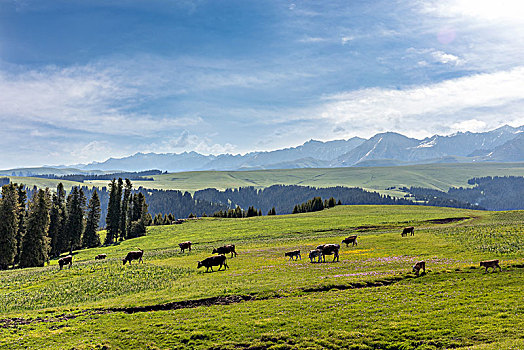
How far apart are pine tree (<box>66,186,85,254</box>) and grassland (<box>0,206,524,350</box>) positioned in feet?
198

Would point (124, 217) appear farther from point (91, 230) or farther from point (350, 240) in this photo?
point (350, 240)

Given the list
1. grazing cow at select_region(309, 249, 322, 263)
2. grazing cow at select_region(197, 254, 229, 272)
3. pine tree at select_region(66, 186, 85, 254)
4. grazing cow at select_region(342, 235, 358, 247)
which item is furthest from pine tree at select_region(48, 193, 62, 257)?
grazing cow at select_region(342, 235, 358, 247)

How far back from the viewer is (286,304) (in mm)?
22125

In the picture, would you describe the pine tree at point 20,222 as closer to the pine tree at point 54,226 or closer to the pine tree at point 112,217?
the pine tree at point 54,226

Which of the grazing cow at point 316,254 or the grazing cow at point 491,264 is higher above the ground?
the grazing cow at point 491,264

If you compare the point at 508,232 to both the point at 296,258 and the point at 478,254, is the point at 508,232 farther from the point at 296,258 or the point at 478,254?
the point at 296,258

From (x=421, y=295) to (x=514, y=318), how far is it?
5.97 metres

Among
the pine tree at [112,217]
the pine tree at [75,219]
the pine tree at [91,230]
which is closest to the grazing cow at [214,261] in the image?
the pine tree at [75,219]

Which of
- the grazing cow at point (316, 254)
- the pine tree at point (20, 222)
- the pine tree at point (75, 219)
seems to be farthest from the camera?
the pine tree at point (75, 219)

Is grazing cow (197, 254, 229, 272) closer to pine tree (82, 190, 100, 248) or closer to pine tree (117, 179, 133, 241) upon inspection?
pine tree (82, 190, 100, 248)

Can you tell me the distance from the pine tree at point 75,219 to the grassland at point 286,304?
6034cm

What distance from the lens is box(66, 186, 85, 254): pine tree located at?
94562mm

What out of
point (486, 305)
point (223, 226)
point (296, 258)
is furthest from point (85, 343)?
point (223, 226)

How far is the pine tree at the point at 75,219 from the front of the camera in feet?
310
